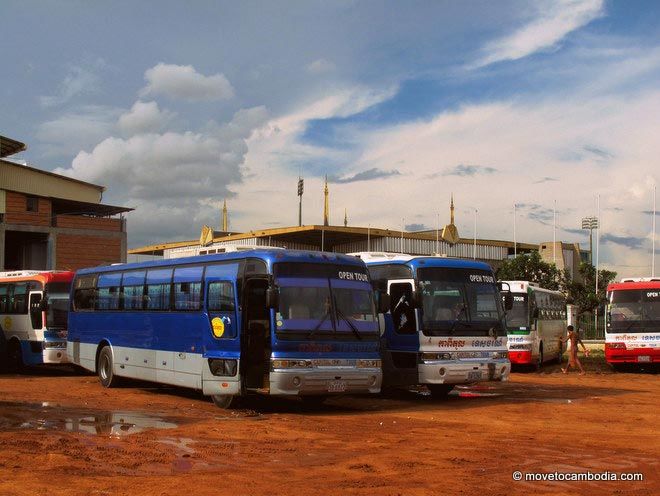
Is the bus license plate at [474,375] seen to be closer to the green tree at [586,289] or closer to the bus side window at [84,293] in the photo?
the bus side window at [84,293]

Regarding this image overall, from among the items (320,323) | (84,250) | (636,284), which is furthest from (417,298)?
(84,250)

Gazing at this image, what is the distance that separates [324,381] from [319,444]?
3522 mm

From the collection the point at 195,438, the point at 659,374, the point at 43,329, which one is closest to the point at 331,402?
the point at 195,438

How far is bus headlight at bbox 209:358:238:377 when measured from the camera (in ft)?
51.3

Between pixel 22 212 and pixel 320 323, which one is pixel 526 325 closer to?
pixel 320 323

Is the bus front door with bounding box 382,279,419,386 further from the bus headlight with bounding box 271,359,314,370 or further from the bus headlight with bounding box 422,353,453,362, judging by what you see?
Answer: the bus headlight with bounding box 271,359,314,370

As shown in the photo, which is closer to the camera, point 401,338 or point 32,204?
point 401,338

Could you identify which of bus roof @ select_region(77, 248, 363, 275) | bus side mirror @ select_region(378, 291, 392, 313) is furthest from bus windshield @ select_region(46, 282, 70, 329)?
bus side mirror @ select_region(378, 291, 392, 313)

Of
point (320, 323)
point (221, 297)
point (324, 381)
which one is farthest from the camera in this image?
point (221, 297)

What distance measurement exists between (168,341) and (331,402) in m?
3.65

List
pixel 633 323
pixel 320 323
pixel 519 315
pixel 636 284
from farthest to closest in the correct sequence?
pixel 519 315
pixel 636 284
pixel 633 323
pixel 320 323

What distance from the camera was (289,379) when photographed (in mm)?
14891

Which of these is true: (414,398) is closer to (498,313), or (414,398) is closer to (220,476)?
(498,313)

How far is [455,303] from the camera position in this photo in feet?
59.1
